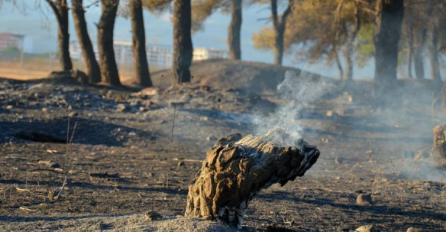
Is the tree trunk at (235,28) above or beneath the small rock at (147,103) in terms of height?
above

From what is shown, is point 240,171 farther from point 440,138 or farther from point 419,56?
point 419,56

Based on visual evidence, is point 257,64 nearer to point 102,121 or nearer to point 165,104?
point 165,104

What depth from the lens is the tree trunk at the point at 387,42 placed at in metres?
15.1

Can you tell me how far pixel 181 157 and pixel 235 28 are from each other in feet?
55.0

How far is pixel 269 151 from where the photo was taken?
13.2ft

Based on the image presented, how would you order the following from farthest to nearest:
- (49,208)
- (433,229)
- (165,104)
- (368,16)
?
(368,16), (165,104), (433,229), (49,208)

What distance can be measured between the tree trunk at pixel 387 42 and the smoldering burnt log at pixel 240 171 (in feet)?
38.9

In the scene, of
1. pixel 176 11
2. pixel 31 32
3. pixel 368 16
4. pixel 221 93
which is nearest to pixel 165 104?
pixel 221 93

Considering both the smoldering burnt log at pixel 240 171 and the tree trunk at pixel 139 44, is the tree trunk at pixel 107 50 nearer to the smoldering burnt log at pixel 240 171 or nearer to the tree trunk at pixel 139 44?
the tree trunk at pixel 139 44

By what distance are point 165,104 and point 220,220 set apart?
30.3ft

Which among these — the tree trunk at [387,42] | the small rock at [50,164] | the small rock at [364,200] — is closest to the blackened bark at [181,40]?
the tree trunk at [387,42]

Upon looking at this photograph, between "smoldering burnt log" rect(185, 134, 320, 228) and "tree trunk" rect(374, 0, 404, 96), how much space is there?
11.9 metres

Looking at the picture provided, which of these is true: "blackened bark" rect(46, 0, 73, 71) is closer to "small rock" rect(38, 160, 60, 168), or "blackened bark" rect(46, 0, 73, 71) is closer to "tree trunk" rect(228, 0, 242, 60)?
"tree trunk" rect(228, 0, 242, 60)

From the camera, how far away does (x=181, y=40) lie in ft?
52.6
